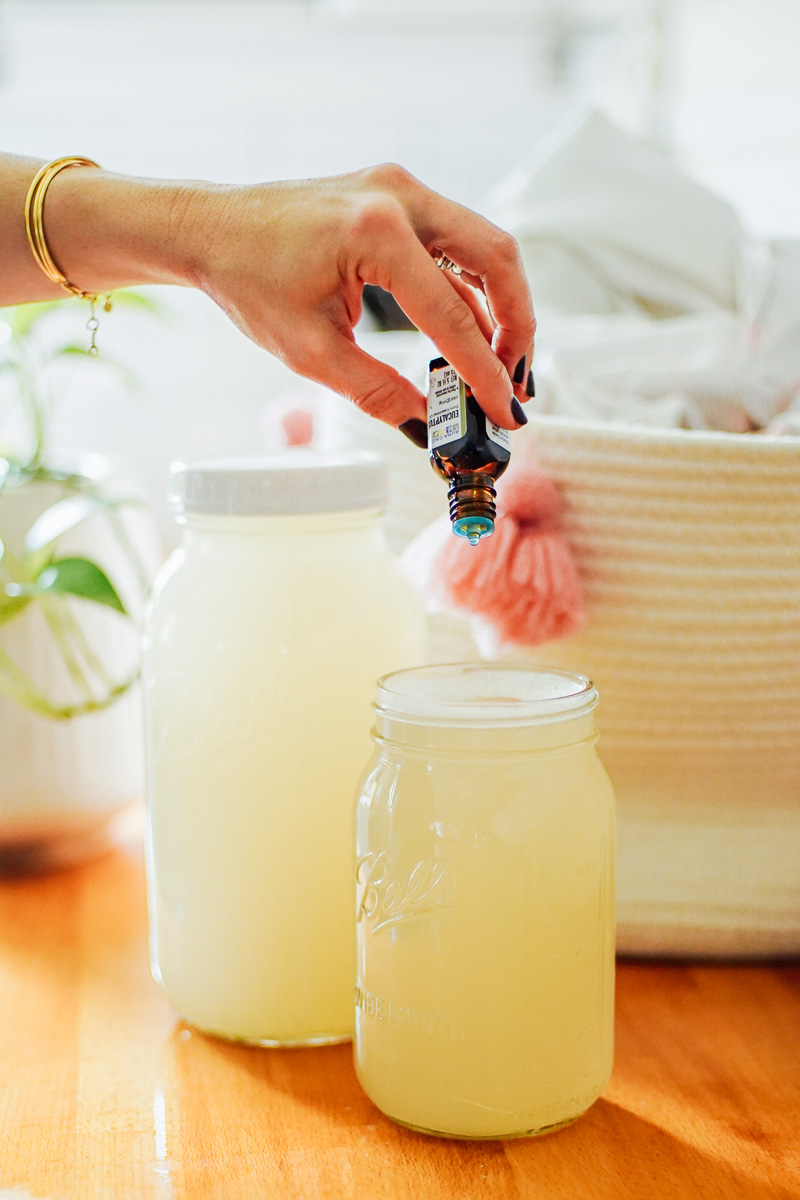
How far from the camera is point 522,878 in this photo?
50 centimetres

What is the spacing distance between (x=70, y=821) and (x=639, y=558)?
1.56ft

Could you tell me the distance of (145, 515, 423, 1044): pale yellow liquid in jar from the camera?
590 millimetres

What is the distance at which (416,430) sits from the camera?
1.78 ft

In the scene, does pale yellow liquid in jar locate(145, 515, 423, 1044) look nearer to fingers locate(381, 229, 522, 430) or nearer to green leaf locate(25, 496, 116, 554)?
fingers locate(381, 229, 522, 430)

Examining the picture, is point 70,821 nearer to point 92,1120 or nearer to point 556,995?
point 92,1120

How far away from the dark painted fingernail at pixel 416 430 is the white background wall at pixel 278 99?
3.16 ft

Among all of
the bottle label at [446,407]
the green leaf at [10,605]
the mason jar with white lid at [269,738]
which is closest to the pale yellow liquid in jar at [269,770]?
the mason jar with white lid at [269,738]

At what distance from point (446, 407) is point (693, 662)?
0.71 ft

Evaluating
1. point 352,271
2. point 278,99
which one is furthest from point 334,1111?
point 278,99

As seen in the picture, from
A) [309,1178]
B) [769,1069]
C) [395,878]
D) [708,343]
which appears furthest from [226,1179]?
[708,343]

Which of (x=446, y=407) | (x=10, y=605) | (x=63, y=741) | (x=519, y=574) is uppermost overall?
(x=446, y=407)

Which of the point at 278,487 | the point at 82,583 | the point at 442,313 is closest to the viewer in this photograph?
the point at 442,313

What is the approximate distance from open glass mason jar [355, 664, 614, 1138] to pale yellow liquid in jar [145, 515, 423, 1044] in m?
0.07

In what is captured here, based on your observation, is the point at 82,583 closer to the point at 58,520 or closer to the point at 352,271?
the point at 58,520
